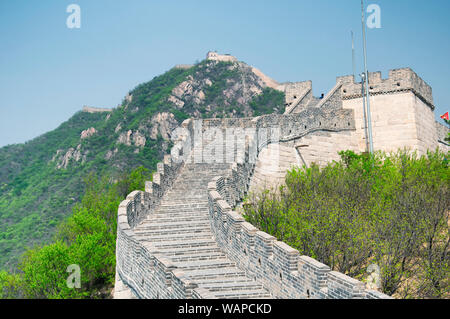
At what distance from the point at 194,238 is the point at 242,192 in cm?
436

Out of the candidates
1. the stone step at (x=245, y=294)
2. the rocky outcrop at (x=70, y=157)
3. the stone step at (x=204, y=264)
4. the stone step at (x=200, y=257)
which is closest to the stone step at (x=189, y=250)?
the stone step at (x=200, y=257)

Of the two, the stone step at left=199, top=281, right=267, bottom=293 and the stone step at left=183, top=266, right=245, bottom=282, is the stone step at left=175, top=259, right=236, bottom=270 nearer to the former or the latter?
the stone step at left=183, top=266, right=245, bottom=282

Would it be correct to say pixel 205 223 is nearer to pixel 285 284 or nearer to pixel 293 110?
pixel 285 284

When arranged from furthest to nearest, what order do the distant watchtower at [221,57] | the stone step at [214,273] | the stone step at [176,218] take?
1. the distant watchtower at [221,57]
2. the stone step at [176,218]
3. the stone step at [214,273]

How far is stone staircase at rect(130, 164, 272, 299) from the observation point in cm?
1132

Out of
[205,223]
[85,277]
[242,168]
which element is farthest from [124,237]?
[85,277]

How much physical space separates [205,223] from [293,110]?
11.4 m

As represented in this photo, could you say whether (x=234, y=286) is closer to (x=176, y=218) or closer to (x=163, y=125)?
(x=176, y=218)

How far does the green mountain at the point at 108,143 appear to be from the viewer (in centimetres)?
5253

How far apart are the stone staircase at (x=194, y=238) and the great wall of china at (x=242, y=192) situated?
0.03 metres

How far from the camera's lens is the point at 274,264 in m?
10.7

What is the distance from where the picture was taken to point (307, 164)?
22.5 m

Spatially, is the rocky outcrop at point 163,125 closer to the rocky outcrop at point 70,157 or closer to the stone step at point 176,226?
the rocky outcrop at point 70,157

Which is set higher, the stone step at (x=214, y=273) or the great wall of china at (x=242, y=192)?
the great wall of china at (x=242, y=192)
